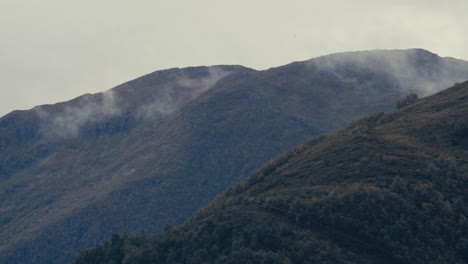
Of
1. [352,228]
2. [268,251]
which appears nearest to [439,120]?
[352,228]

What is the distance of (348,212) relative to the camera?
5433 inches

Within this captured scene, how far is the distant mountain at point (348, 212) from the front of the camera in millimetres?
128625

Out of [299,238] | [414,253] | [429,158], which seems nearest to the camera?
[414,253]

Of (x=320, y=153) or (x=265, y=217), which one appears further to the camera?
(x=320, y=153)

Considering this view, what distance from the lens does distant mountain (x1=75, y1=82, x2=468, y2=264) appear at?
129 m

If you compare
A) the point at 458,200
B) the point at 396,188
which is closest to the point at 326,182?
the point at 396,188

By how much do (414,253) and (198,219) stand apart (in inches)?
2009

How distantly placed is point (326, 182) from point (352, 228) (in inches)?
957

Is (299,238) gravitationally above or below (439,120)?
below

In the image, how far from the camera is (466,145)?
160 metres

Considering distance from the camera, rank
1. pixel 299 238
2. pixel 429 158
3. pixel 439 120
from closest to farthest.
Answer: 1. pixel 299 238
2. pixel 429 158
3. pixel 439 120

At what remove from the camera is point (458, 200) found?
137375mm

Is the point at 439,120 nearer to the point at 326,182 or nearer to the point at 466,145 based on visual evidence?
the point at 466,145

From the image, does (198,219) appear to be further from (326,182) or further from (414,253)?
(414,253)
